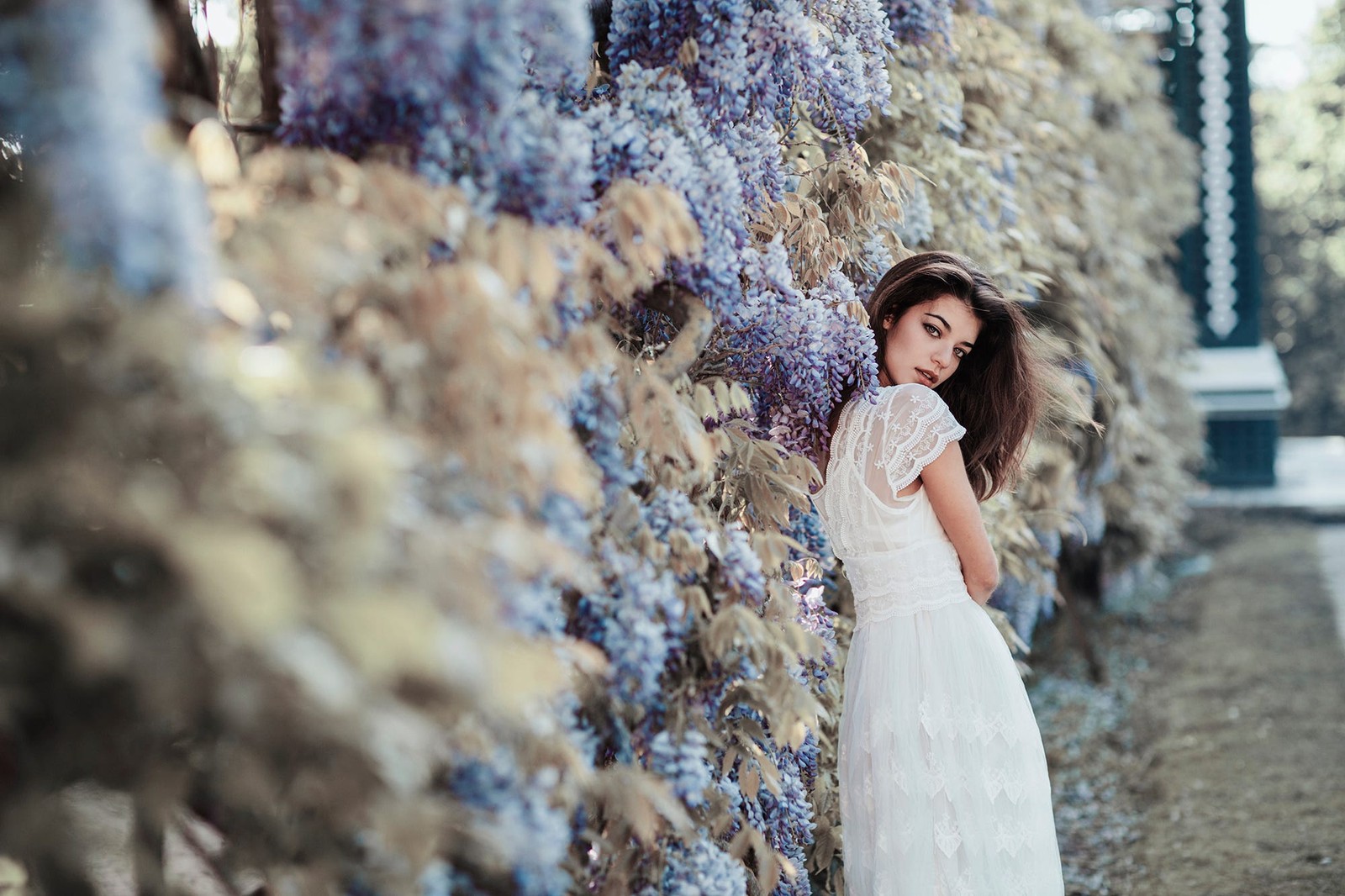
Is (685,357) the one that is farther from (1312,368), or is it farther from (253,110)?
(1312,368)

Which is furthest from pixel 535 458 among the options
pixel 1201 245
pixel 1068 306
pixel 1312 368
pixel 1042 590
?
pixel 1312 368

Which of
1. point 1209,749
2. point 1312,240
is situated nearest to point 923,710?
point 1209,749

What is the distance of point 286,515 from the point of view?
35.8 inches

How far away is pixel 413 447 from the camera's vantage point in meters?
1.02

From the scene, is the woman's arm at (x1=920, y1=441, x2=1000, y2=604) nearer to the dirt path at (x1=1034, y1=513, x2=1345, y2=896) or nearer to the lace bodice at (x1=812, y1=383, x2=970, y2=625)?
the lace bodice at (x1=812, y1=383, x2=970, y2=625)

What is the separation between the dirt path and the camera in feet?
11.6

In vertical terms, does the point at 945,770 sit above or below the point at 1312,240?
below

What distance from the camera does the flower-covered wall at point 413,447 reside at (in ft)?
2.98

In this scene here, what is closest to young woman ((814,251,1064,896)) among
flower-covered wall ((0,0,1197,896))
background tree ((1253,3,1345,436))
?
flower-covered wall ((0,0,1197,896))

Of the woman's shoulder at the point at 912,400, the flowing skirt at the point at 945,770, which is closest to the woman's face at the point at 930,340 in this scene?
the woman's shoulder at the point at 912,400

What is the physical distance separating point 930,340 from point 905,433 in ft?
0.94

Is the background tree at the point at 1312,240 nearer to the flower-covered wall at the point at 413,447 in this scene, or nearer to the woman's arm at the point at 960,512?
the woman's arm at the point at 960,512

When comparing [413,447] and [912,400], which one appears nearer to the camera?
[413,447]

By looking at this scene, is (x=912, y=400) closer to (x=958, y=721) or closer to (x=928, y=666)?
(x=928, y=666)
